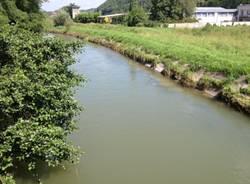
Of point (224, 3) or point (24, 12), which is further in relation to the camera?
point (224, 3)

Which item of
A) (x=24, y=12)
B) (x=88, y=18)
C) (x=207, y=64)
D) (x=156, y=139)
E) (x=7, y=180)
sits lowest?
(x=156, y=139)

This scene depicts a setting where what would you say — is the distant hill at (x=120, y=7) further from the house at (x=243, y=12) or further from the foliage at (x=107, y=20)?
the house at (x=243, y=12)

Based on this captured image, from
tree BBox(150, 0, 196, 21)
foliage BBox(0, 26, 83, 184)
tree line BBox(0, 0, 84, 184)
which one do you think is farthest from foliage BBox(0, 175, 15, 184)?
tree BBox(150, 0, 196, 21)

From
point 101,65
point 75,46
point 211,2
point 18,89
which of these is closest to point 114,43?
point 101,65

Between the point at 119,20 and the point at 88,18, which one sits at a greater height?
the point at 88,18

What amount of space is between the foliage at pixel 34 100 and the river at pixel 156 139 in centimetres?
143

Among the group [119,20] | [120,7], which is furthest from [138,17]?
[120,7]

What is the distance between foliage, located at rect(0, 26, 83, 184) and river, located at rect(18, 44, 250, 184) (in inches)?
56.3

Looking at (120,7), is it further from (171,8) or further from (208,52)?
(208,52)

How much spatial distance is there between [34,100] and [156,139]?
5.16 meters

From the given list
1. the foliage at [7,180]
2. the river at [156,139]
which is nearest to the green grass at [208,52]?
the river at [156,139]

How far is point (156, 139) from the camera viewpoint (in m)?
12.3

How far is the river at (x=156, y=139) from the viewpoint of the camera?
9883 mm

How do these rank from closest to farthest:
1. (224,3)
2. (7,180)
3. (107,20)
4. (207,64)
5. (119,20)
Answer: (7,180)
(207,64)
(119,20)
(107,20)
(224,3)
